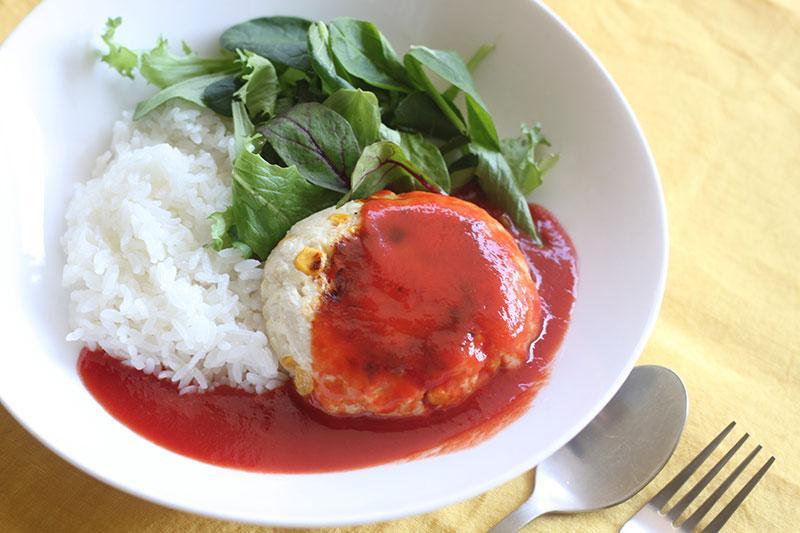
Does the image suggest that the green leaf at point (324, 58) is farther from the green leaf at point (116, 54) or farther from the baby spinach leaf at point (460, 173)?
the green leaf at point (116, 54)

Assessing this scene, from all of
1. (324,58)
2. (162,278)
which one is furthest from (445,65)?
(162,278)

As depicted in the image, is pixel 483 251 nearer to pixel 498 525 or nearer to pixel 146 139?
pixel 498 525

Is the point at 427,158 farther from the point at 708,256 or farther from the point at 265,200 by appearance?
the point at 708,256

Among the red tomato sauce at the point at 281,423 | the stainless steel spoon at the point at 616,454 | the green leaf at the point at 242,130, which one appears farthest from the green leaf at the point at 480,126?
the stainless steel spoon at the point at 616,454

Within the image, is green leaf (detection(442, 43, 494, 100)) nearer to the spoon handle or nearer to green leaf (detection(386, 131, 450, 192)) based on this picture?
green leaf (detection(386, 131, 450, 192))

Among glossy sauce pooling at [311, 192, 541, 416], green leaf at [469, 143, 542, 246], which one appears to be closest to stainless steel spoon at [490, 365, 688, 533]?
glossy sauce pooling at [311, 192, 541, 416]

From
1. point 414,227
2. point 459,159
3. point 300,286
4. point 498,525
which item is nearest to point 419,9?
point 459,159
